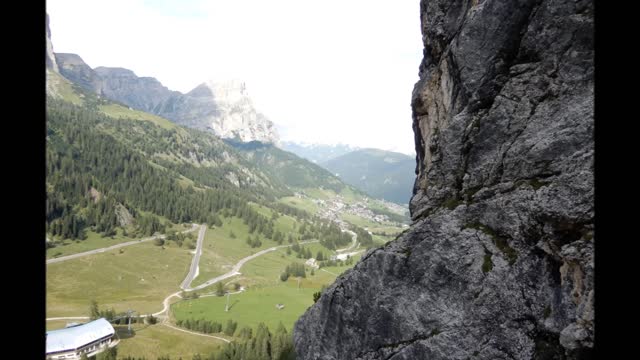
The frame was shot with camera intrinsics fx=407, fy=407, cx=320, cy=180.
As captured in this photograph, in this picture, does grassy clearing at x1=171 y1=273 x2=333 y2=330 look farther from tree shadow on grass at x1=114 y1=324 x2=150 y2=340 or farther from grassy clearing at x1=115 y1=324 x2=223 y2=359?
tree shadow on grass at x1=114 y1=324 x2=150 y2=340

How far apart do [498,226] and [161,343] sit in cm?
10641

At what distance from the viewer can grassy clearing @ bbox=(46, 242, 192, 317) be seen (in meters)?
139

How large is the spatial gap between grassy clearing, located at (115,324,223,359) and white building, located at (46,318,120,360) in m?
4.24

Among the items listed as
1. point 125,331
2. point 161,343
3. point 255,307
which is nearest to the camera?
point 161,343

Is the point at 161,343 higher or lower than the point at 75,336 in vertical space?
lower

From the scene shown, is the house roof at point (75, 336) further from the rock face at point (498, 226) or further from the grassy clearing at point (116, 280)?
the rock face at point (498, 226)

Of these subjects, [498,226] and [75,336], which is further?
[75,336]

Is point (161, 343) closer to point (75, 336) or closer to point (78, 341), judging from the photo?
point (78, 341)

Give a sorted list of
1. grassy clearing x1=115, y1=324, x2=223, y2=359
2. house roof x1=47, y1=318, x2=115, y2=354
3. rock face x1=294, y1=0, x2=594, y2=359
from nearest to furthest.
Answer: rock face x1=294, y1=0, x2=594, y2=359 < house roof x1=47, y1=318, x2=115, y2=354 < grassy clearing x1=115, y1=324, x2=223, y2=359

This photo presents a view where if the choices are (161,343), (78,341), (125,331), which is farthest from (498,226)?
(125,331)

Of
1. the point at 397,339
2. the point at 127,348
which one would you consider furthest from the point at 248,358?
the point at 397,339

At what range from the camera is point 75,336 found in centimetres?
9888

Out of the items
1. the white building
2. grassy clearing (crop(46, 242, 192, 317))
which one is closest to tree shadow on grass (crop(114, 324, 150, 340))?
the white building

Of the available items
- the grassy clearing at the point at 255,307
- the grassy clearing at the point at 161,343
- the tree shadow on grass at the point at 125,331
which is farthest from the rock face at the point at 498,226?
the grassy clearing at the point at 255,307
